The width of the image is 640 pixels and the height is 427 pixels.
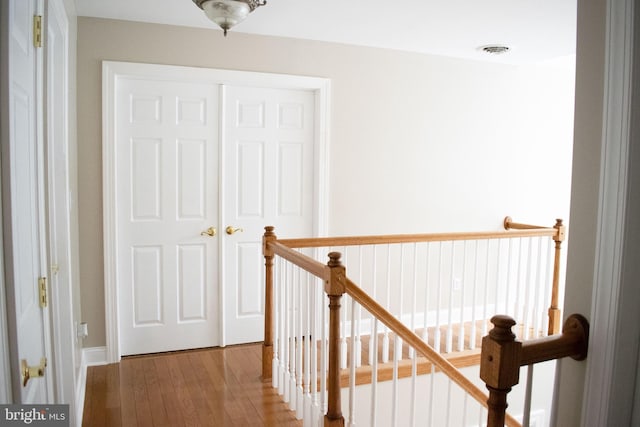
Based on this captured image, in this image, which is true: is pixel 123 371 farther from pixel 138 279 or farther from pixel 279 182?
pixel 279 182

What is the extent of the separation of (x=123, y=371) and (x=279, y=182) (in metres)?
1.86

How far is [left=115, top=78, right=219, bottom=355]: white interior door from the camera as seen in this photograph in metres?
3.73

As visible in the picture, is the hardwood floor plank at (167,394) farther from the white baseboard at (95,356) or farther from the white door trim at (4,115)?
the white door trim at (4,115)

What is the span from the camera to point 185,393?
3.20 meters

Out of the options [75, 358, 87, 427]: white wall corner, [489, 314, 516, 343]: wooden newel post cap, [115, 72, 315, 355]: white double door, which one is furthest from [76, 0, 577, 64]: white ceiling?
[489, 314, 516, 343]: wooden newel post cap

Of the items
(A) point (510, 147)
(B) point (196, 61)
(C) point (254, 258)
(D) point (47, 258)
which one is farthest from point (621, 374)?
(A) point (510, 147)

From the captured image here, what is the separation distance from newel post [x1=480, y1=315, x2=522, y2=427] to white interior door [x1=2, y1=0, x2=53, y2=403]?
121cm

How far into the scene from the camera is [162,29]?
144 inches

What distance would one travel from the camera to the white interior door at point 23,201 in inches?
47.6

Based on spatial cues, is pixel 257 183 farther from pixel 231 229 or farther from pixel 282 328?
pixel 282 328

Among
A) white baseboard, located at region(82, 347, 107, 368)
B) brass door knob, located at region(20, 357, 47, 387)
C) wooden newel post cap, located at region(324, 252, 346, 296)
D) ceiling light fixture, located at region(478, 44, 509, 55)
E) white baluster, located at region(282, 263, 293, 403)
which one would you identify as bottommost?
white baseboard, located at region(82, 347, 107, 368)

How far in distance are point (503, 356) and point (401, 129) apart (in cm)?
340

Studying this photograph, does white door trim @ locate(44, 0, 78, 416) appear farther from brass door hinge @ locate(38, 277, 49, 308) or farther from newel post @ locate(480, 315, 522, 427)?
newel post @ locate(480, 315, 522, 427)

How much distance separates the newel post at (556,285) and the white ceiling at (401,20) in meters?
1.55
